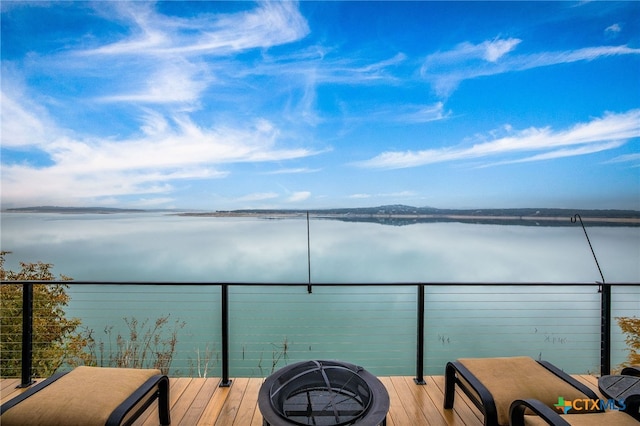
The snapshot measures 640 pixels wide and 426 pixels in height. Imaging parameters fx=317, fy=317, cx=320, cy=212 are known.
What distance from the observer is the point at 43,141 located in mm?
9750

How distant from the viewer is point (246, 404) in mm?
2443

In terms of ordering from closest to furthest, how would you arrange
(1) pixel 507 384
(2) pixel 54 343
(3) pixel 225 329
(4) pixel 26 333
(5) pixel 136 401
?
(5) pixel 136 401, (1) pixel 507 384, (4) pixel 26 333, (3) pixel 225 329, (2) pixel 54 343

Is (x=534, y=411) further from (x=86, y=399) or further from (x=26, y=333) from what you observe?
(x=26, y=333)

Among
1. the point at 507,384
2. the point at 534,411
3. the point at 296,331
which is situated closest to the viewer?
the point at 534,411

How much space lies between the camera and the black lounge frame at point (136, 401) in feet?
5.28

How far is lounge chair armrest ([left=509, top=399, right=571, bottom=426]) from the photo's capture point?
4.66ft

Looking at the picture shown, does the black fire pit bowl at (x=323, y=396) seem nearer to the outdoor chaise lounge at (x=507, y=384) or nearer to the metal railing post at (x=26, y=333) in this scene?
the outdoor chaise lounge at (x=507, y=384)

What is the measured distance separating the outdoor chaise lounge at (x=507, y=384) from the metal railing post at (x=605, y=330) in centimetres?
120

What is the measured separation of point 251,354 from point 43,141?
371 inches

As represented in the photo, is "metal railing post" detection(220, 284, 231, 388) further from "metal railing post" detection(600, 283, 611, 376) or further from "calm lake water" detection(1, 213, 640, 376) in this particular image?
"calm lake water" detection(1, 213, 640, 376)

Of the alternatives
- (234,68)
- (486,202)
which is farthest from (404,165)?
(234,68)

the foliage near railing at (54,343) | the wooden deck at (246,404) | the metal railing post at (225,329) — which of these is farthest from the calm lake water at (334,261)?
the metal railing post at (225,329)

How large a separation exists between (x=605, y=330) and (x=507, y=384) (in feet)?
5.86

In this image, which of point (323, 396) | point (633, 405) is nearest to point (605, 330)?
point (633, 405)
